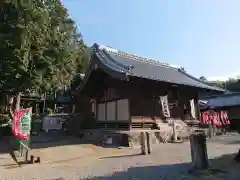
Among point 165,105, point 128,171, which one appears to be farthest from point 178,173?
point 165,105

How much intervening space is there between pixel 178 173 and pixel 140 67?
12.9m

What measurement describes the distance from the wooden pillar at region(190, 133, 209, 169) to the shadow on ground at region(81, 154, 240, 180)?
25cm

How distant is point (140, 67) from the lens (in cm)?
1992

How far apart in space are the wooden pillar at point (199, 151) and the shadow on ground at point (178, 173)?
252 mm

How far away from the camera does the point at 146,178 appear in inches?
290

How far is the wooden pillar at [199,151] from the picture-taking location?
799cm

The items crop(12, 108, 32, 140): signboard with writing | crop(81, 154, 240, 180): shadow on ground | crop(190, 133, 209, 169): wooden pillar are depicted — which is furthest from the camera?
crop(12, 108, 32, 140): signboard with writing

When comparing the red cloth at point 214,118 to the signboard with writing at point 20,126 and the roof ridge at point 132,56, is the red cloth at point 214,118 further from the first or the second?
the signboard with writing at point 20,126

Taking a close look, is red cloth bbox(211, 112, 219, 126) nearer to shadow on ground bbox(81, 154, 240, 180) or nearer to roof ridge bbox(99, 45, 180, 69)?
roof ridge bbox(99, 45, 180, 69)

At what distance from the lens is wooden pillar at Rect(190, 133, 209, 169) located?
7.99m

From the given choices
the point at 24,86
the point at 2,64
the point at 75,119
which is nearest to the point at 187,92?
the point at 75,119

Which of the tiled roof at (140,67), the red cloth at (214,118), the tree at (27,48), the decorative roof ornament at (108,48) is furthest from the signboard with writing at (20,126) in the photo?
the red cloth at (214,118)

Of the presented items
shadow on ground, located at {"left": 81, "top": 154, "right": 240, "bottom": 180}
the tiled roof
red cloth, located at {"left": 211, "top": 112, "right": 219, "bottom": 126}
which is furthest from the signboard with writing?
red cloth, located at {"left": 211, "top": 112, "right": 219, "bottom": 126}

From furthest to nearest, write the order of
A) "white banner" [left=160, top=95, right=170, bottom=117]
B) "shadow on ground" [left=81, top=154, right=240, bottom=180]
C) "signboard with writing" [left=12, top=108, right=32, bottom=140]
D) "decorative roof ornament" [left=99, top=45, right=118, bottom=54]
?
1. "decorative roof ornament" [left=99, top=45, right=118, bottom=54]
2. "white banner" [left=160, top=95, right=170, bottom=117]
3. "signboard with writing" [left=12, top=108, right=32, bottom=140]
4. "shadow on ground" [left=81, top=154, right=240, bottom=180]
